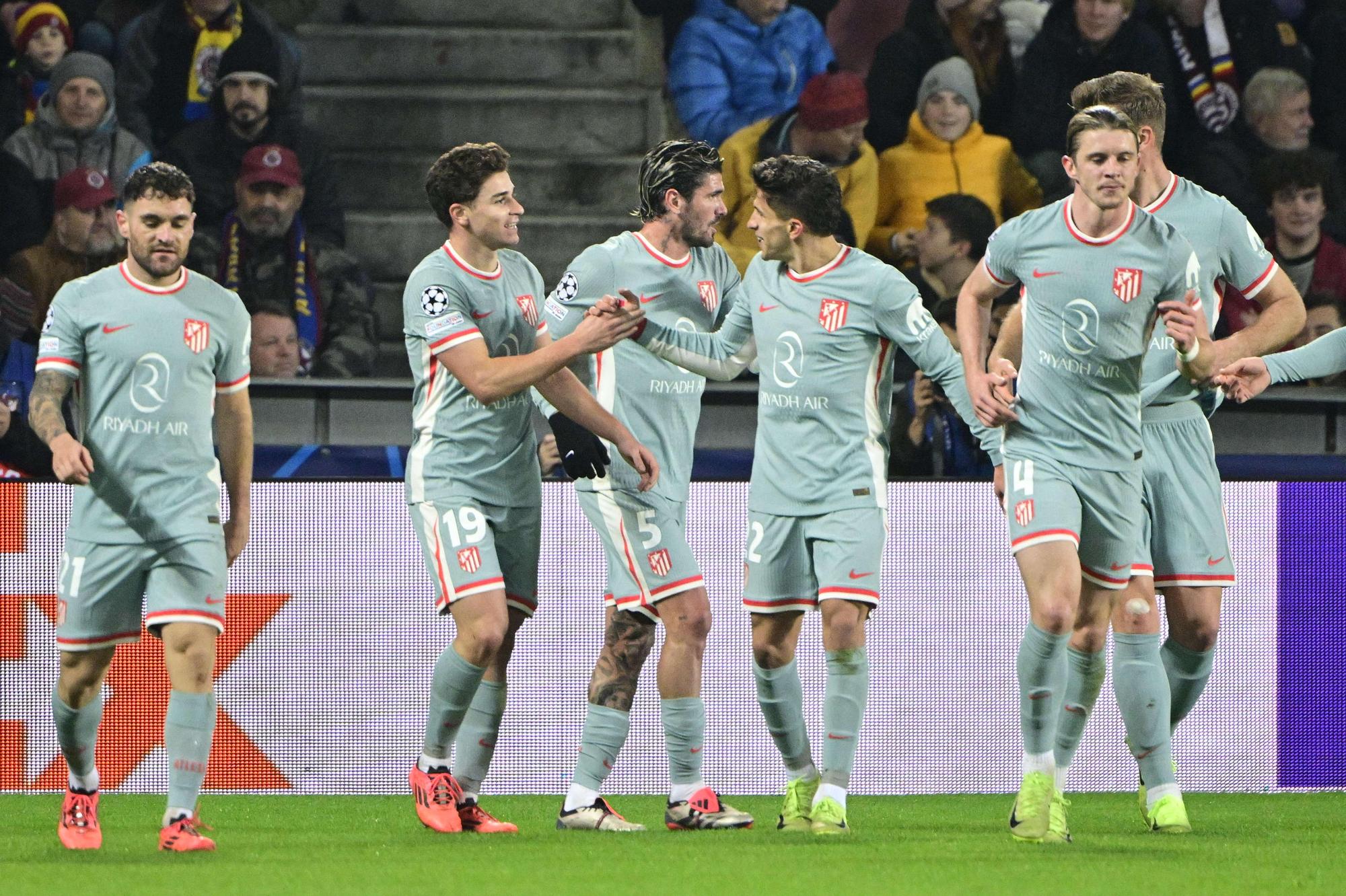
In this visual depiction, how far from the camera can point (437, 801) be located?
564 cm

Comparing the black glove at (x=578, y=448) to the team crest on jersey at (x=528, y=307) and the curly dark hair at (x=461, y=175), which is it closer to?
the team crest on jersey at (x=528, y=307)

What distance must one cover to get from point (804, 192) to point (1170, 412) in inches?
52.0

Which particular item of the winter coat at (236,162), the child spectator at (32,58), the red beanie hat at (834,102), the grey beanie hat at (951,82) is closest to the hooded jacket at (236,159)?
the winter coat at (236,162)

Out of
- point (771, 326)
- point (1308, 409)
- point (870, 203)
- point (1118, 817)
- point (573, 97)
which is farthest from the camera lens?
point (573, 97)

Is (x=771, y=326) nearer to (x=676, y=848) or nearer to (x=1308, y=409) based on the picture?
(x=676, y=848)

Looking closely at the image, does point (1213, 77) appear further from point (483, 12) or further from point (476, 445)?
point (476, 445)

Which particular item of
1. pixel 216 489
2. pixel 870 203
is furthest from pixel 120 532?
pixel 870 203

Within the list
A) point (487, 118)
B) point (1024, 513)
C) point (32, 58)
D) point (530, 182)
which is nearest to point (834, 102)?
point (530, 182)

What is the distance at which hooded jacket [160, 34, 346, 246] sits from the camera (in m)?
9.89

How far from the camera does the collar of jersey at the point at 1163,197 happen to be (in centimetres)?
576

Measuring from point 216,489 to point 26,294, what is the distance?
14.9 ft

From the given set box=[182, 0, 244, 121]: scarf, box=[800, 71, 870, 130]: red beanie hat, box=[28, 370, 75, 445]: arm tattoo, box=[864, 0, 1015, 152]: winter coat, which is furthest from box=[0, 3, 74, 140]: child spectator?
box=[28, 370, 75, 445]: arm tattoo

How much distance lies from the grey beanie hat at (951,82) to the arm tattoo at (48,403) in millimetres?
6341

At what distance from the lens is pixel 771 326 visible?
220 inches
